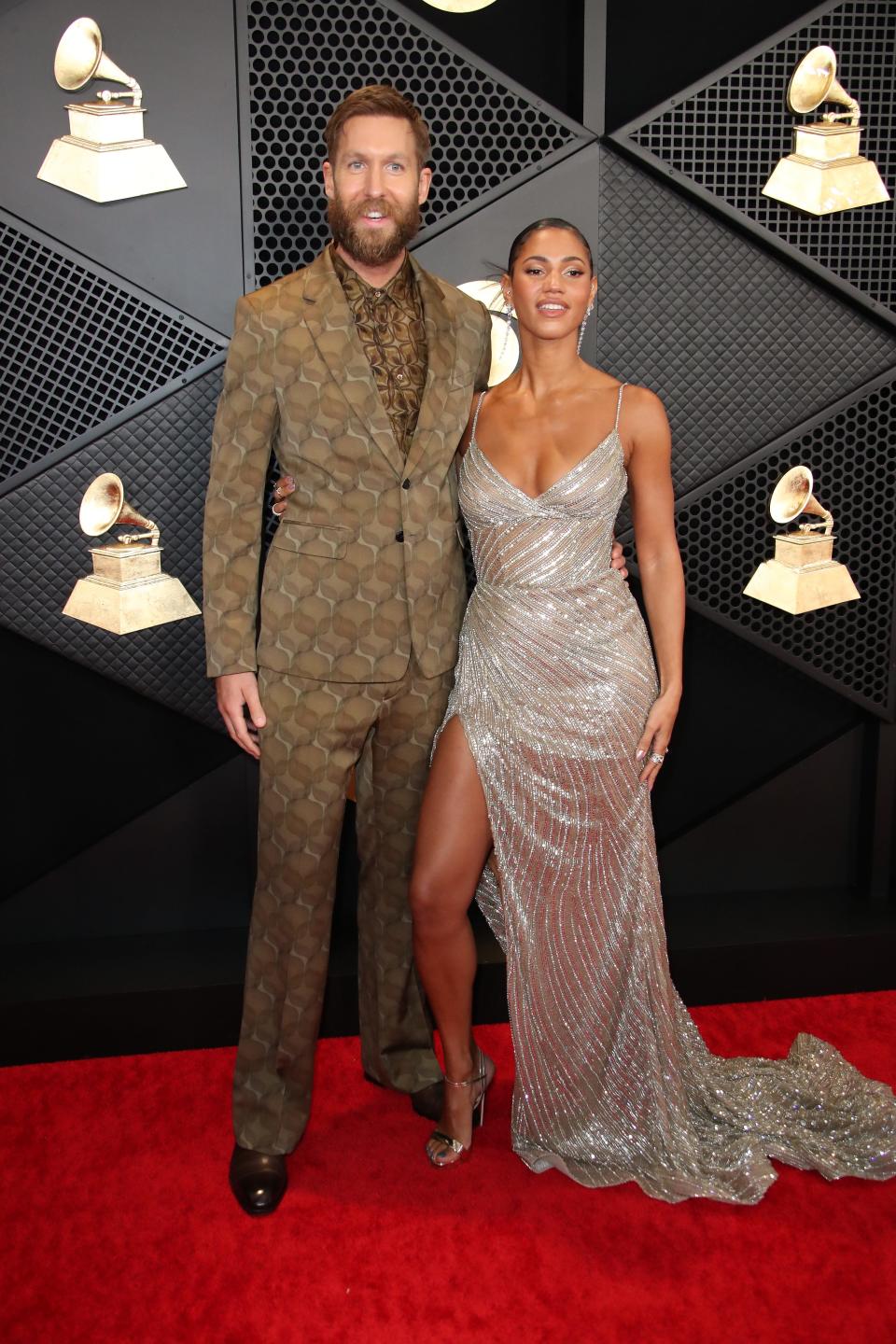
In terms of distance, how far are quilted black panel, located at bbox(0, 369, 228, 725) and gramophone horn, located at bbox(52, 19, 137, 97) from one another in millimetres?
681

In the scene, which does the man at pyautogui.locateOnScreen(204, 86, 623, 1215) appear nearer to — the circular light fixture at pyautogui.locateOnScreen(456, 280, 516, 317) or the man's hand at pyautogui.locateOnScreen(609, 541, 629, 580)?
the man's hand at pyautogui.locateOnScreen(609, 541, 629, 580)

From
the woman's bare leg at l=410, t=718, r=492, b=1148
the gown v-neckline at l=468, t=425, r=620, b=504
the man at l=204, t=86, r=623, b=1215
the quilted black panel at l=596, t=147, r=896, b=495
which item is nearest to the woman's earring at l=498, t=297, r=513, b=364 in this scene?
the quilted black panel at l=596, t=147, r=896, b=495

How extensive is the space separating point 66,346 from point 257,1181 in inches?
76.2

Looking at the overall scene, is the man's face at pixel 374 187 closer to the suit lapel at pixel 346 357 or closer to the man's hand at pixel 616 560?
the suit lapel at pixel 346 357

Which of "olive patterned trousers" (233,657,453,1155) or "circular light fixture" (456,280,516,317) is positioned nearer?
"olive patterned trousers" (233,657,453,1155)

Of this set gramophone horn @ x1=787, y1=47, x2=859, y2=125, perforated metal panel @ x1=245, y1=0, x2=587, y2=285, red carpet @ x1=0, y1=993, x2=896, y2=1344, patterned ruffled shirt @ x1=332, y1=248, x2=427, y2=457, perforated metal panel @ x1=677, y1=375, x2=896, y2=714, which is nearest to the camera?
red carpet @ x1=0, y1=993, x2=896, y2=1344

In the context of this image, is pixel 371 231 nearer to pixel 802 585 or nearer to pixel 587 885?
pixel 587 885

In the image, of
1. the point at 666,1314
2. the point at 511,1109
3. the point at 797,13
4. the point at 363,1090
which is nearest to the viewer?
the point at 666,1314

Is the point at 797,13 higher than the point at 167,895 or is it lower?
higher

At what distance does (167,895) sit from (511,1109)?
121cm

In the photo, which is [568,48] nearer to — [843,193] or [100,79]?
[843,193]

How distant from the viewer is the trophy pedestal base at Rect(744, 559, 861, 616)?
3215 mm

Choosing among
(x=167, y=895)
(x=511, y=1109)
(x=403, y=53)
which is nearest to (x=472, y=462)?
(x=403, y=53)

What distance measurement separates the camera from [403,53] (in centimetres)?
299
